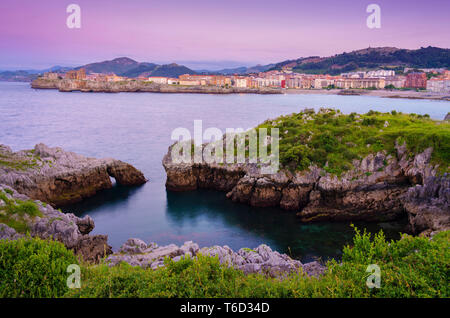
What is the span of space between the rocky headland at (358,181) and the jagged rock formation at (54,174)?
1257cm

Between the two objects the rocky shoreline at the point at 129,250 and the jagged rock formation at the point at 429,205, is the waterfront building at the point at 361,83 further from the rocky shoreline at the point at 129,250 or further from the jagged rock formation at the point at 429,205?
the rocky shoreline at the point at 129,250

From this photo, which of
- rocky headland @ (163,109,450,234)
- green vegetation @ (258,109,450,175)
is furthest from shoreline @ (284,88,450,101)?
rocky headland @ (163,109,450,234)

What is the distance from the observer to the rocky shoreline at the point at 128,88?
171 meters


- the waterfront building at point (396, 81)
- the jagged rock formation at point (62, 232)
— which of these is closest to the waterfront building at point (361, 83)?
the waterfront building at point (396, 81)

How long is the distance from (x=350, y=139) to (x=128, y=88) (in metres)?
164

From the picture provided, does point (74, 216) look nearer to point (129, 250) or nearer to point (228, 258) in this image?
point (129, 250)

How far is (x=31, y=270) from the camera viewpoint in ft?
29.3

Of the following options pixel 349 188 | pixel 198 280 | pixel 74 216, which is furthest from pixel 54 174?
pixel 349 188

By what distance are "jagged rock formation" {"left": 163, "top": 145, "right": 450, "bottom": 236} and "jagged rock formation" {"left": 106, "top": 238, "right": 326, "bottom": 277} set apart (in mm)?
9595

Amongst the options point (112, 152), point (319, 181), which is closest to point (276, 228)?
point (319, 181)

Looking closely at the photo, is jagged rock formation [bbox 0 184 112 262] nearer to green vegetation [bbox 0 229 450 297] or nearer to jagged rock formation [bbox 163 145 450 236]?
green vegetation [bbox 0 229 450 297]

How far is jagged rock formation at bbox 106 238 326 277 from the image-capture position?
12.8m

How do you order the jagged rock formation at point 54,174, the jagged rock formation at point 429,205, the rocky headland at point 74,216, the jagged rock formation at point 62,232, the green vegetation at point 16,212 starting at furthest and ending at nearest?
1. the jagged rock formation at point 54,174
2. the jagged rock formation at point 429,205
3. the jagged rock formation at point 62,232
4. the green vegetation at point 16,212
5. the rocky headland at point 74,216
